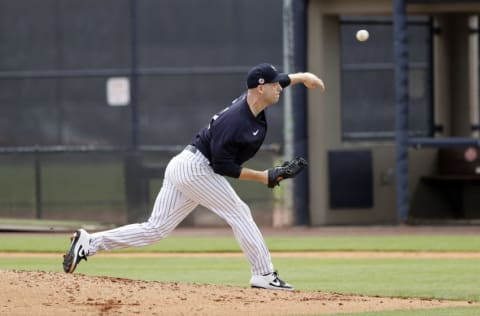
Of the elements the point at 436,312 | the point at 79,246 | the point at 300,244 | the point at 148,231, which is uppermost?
the point at 148,231

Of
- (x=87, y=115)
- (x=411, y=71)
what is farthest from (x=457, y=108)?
(x=87, y=115)

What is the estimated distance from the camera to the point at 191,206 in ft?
27.8

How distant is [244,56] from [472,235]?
1378 centimetres

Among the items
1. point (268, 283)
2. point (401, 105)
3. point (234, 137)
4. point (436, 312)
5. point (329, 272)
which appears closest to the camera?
point (436, 312)

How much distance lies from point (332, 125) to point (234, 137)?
29.7 feet

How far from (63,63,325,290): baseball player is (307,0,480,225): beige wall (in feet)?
27.2

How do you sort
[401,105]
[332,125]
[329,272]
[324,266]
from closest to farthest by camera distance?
[329,272] < [324,266] < [401,105] < [332,125]

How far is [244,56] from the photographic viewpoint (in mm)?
28062

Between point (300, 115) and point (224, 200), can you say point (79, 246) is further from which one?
point (300, 115)

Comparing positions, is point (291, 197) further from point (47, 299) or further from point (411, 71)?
point (47, 299)

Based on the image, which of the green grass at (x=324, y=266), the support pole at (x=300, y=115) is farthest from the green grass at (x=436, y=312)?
the support pole at (x=300, y=115)

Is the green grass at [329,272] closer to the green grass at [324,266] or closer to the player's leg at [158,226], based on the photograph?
the green grass at [324,266]

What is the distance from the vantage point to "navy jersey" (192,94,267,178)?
8.12 meters

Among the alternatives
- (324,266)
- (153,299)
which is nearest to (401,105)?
(324,266)
